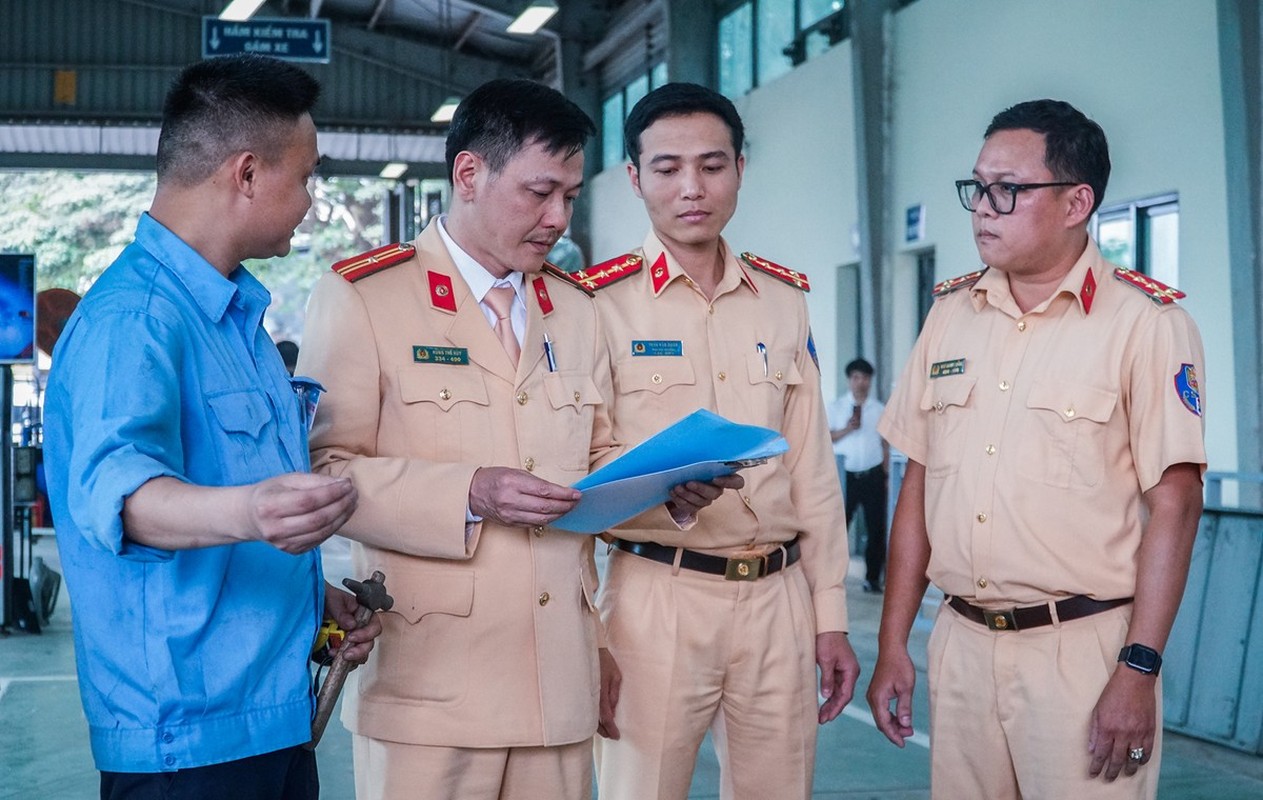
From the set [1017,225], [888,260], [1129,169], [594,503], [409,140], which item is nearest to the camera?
[594,503]

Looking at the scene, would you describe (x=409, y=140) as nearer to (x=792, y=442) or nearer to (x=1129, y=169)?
(x=1129, y=169)

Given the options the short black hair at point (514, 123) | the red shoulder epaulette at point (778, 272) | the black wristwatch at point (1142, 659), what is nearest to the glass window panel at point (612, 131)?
the red shoulder epaulette at point (778, 272)

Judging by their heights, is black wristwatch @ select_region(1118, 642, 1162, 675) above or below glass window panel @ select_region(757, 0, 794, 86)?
below

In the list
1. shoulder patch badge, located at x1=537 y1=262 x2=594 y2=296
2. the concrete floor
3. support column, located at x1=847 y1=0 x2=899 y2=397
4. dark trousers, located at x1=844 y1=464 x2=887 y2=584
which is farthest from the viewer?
support column, located at x1=847 y1=0 x2=899 y2=397

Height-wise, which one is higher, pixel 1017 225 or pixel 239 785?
pixel 1017 225

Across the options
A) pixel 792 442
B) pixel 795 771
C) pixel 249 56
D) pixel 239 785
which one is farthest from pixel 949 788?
pixel 249 56

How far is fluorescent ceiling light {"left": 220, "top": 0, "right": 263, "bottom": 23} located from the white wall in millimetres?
4436

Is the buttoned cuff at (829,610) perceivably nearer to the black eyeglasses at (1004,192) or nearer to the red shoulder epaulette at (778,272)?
the red shoulder epaulette at (778,272)

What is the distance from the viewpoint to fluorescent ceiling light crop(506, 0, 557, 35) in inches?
480

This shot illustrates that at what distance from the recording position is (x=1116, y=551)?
228 centimetres

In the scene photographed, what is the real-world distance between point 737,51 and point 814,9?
5.45 feet

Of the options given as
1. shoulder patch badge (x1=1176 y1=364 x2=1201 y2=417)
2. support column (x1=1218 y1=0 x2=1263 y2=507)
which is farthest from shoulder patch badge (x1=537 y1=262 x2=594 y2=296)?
support column (x1=1218 y1=0 x2=1263 y2=507)

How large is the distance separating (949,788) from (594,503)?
92 centimetres

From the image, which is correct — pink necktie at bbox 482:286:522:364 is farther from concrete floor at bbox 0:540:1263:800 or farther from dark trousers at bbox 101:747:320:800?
concrete floor at bbox 0:540:1263:800
